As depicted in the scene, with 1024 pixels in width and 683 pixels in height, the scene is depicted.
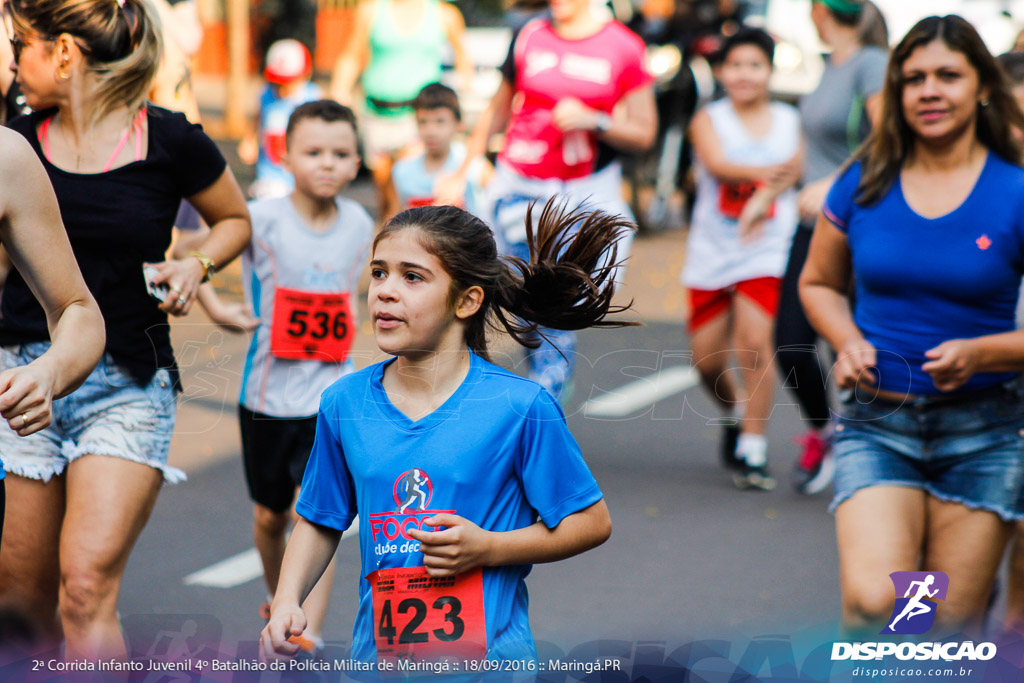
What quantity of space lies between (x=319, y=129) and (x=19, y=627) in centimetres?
191

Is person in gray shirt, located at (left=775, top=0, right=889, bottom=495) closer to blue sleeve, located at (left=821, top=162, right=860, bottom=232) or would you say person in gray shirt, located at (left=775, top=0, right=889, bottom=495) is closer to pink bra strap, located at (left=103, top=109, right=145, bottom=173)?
blue sleeve, located at (left=821, top=162, right=860, bottom=232)

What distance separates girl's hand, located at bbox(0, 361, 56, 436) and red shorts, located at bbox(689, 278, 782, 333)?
167 inches

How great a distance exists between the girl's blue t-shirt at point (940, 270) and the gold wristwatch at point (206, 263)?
5.88ft

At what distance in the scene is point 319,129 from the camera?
4578 mm

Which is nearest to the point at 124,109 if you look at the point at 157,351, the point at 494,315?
the point at 157,351

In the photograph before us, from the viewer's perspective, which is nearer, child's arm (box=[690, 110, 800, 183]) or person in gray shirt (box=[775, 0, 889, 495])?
person in gray shirt (box=[775, 0, 889, 495])

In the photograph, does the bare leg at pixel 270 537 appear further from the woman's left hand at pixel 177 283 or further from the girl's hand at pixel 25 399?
the girl's hand at pixel 25 399

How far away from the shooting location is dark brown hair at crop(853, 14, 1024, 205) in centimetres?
367

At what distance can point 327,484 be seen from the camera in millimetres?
2848

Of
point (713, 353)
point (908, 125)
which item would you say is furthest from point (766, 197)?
point (908, 125)

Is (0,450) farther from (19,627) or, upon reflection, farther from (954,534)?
(954,534)

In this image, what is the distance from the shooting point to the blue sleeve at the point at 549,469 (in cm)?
274

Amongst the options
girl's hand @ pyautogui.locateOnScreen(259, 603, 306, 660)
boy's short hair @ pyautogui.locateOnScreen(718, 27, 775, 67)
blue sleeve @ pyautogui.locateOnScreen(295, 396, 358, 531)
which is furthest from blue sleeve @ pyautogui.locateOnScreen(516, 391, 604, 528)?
boy's short hair @ pyautogui.locateOnScreen(718, 27, 775, 67)

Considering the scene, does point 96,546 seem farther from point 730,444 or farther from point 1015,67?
point 730,444
